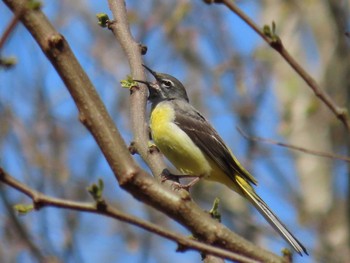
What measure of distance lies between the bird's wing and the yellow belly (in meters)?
0.08

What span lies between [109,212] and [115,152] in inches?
7.3

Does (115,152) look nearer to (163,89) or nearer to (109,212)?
(109,212)

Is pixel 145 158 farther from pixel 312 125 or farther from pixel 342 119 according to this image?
pixel 312 125

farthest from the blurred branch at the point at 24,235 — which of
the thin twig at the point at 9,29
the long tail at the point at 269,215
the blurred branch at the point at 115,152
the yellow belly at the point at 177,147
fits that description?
the thin twig at the point at 9,29

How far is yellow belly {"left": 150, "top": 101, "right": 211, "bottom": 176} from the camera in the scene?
578 centimetres

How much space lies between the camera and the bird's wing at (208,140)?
5844 millimetres

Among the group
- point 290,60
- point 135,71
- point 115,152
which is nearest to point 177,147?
point 135,71

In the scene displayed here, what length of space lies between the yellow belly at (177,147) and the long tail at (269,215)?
13.3 inches

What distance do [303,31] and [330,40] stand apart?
1.64m

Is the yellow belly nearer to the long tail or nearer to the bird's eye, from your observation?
the long tail

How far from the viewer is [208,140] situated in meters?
6.14

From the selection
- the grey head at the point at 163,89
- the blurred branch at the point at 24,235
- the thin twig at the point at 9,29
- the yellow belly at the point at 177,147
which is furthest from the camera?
the blurred branch at the point at 24,235

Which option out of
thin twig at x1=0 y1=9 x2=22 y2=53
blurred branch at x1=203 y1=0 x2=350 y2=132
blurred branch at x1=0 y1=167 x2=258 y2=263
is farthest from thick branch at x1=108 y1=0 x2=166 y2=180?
thin twig at x1=0 y1=9 x2=22 y2=53

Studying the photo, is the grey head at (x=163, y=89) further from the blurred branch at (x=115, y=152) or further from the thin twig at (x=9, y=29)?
the thin twig at (x=9, y=29)
